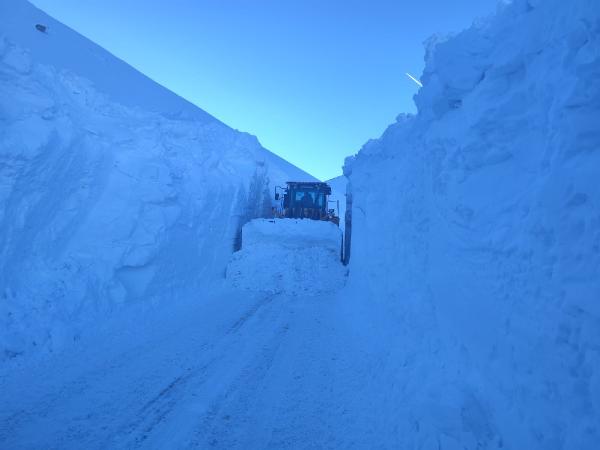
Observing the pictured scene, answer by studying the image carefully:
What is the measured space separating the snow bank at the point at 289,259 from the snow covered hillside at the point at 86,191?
136cm

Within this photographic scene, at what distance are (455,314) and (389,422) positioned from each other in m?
1.62

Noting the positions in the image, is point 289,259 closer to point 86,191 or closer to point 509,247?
point 86,191

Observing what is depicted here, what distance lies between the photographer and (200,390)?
5.33 meters

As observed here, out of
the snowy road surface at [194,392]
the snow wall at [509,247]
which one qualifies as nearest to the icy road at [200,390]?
the snowy road surface at [194,392]

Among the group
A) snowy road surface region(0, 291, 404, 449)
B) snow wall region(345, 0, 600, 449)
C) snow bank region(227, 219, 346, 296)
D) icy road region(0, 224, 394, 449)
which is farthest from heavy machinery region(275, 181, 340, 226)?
snow wall region(345, 0, 600, 449)

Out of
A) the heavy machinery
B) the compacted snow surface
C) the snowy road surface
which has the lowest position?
the snowy road surface

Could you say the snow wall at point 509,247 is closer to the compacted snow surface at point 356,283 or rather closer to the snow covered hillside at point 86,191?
the compacted snow surface at point 356,283

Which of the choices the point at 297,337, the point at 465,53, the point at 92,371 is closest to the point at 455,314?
the point at 465,53

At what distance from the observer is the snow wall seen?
8.56 feet

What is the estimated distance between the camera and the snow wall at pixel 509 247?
2.61 metres

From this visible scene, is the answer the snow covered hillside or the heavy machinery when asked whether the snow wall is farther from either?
the heavy machinery

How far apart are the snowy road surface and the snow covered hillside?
137 centimetres

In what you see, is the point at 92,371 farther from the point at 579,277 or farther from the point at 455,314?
the point at 579,277

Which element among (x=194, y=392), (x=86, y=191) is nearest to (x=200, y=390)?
(x=194, y=392)
